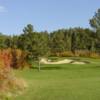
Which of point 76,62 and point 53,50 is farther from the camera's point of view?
point 53,50

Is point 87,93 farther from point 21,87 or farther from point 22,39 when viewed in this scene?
point 22,39

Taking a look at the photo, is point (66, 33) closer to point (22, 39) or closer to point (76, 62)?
point (76, 62)

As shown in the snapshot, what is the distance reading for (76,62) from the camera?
2704 inches

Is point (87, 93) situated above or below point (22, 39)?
below

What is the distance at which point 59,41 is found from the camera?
10762 cm

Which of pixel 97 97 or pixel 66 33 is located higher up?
pixel 66 33

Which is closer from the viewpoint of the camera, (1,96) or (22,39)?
(1,96)

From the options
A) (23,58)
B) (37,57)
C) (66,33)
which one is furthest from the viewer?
(66,33)

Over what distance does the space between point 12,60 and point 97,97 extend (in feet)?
135

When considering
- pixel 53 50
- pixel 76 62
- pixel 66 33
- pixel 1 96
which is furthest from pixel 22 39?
pixel 66 33

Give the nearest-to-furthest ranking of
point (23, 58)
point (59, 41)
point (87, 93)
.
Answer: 1. point (87, 93)
2. point (23, 58)
3. point (59, 41)

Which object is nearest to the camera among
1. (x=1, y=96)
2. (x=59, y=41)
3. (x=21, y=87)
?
(x=1, y=96)

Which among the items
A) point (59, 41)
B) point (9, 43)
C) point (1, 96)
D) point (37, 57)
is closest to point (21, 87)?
point (1, 96)

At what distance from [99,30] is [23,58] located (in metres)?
13.5
